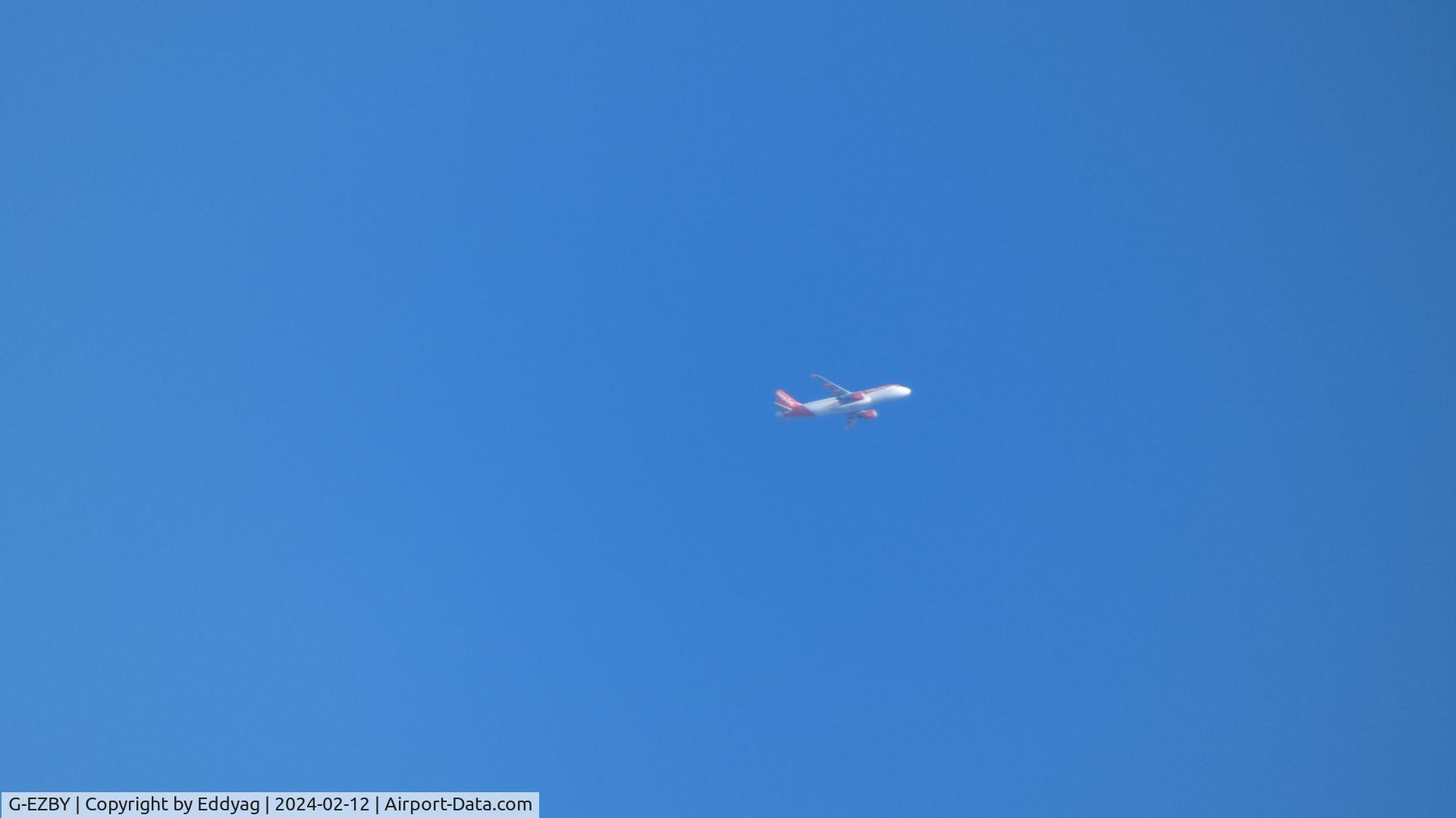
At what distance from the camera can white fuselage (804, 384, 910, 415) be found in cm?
7438

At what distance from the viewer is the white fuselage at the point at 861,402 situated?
7438 cm

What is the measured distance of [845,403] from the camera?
7431cm

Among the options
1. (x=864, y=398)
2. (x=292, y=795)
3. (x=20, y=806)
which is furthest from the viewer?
(x=864, y=398)

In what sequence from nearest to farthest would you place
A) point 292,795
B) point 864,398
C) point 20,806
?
point 20,806
point 292,795
point 864,398

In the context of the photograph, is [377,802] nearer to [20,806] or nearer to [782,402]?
[20,806]

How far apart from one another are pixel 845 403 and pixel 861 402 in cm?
92

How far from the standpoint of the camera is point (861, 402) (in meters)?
74.3

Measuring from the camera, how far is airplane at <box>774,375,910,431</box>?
74.2 m

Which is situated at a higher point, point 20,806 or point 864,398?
point 864,398

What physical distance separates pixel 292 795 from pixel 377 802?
14.9ft

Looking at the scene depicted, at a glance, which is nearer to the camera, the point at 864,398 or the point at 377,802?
the point at 377,802

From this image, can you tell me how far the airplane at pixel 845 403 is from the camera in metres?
74.2

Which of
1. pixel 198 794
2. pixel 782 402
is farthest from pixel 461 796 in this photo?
pixel 782 402

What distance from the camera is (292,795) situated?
67.6 m
